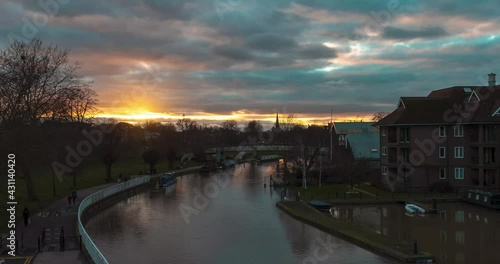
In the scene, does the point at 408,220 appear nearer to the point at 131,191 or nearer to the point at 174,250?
the point at 174,250

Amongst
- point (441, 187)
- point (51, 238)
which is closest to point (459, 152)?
point (441, 187)

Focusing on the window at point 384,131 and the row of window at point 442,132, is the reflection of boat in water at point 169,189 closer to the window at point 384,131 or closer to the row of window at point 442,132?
the window at point 384,131

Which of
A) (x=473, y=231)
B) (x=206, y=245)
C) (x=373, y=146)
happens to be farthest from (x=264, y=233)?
(x=373, y=146)

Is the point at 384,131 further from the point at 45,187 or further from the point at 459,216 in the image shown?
the point at 45,187

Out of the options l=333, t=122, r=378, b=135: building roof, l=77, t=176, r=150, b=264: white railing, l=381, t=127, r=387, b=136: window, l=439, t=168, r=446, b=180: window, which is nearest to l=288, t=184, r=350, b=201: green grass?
l=381, t=127, r=387, b=136: window

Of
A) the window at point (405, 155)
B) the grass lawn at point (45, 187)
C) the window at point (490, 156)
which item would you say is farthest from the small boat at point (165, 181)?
the window at point (490, 156)

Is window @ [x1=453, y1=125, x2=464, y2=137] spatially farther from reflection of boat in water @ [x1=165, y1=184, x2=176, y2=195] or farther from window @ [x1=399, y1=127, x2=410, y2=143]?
reflection of boat in water @ [x1=165, y1=184, x2=176, y2=195]

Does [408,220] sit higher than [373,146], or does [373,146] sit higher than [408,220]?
[373,146]

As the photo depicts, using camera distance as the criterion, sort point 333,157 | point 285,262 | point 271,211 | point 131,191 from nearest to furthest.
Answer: point 285,262 → point 271,211 → point 131,191 → point 333,157
